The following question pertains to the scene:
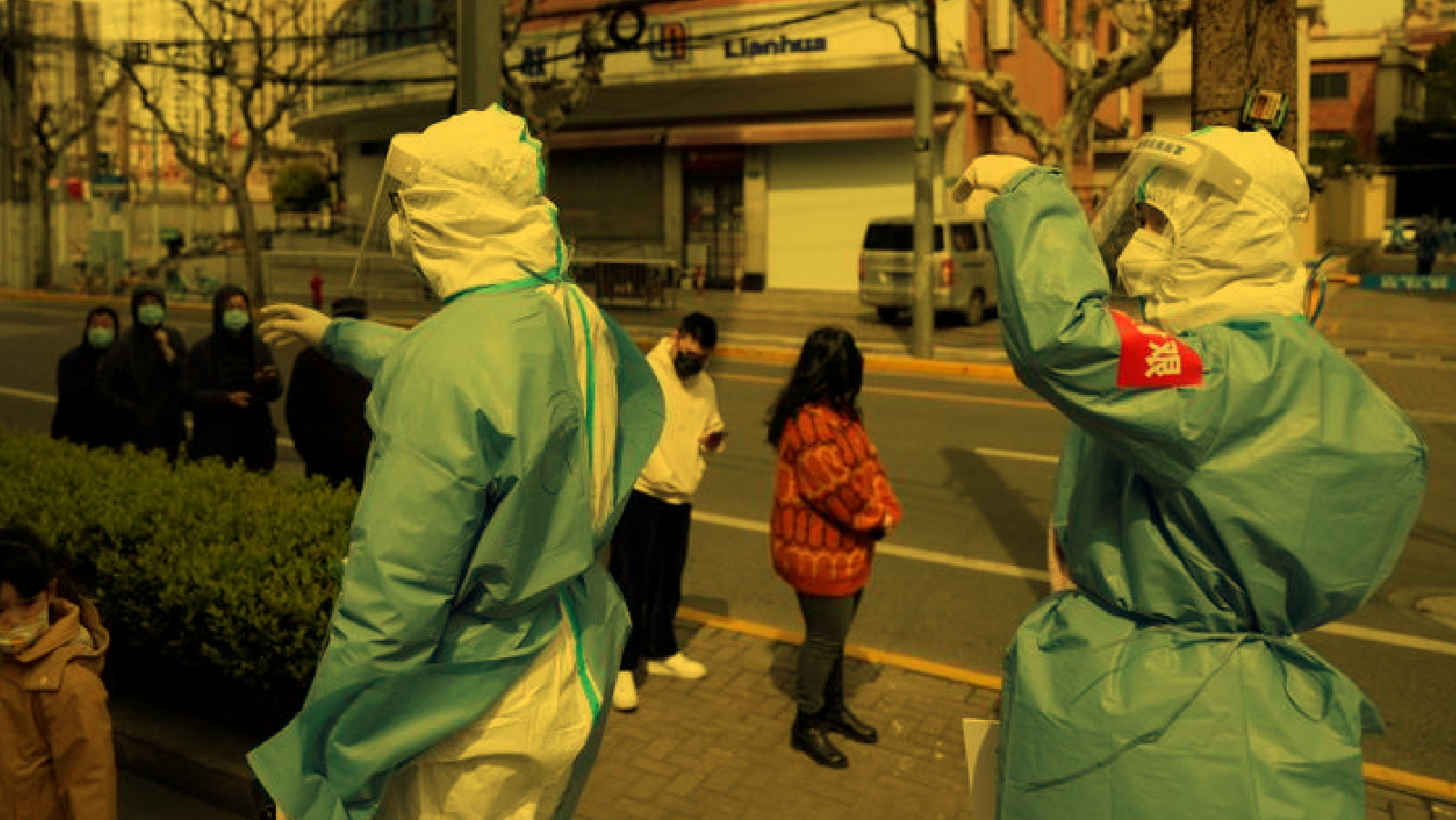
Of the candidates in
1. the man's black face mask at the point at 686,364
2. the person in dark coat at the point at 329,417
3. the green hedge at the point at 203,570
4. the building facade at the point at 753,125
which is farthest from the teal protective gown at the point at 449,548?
the building facade at the point at 753,125

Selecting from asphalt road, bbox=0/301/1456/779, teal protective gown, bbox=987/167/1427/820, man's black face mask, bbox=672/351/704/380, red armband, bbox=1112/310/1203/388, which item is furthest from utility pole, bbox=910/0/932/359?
red armband, bbox=1112/310/1203/388

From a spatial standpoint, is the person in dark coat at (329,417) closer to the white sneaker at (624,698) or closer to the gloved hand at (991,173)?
the white sneaker at (624,698)

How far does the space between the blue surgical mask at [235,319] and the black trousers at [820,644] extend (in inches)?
147

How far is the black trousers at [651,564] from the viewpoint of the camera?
5.91m

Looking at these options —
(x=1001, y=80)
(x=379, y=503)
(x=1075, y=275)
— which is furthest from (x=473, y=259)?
(x=1001, y=80)

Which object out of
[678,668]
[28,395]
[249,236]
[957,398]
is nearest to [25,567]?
[678,668]

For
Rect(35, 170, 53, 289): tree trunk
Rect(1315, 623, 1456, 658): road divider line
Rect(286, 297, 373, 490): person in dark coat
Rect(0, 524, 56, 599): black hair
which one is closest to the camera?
Rect(0, 524, 56, 599): black hair

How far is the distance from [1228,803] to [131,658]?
14.3 ft

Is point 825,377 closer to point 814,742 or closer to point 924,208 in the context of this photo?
point 814,742

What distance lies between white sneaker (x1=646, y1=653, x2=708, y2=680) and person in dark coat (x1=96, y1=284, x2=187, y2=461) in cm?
332

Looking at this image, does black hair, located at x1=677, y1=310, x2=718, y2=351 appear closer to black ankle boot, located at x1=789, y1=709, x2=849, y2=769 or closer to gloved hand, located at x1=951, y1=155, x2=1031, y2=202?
black ankle boot, located at x1=789, y1=709, x2=849, y2=769

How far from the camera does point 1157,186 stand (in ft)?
8.15

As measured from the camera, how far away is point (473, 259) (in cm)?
271

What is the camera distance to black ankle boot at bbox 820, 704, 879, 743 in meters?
5.32
